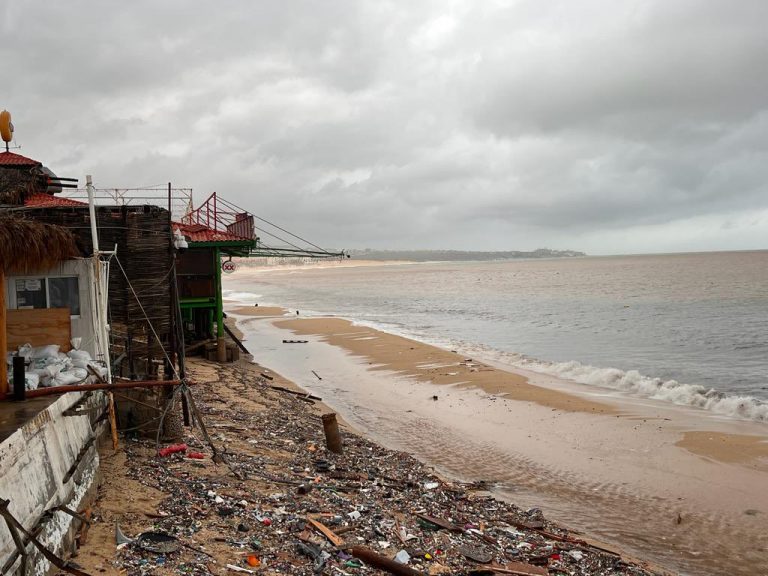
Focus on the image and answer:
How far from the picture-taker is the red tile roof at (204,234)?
23094 millimetres

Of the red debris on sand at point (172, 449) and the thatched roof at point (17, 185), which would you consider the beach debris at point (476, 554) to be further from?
the thatched roof at point (17, 185)

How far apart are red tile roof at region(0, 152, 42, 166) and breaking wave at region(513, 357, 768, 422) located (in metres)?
21.4

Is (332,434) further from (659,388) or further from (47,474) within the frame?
(659,388)

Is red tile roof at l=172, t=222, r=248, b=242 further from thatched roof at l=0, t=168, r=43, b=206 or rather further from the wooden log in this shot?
the wooden log

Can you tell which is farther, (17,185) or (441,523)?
(17,185)

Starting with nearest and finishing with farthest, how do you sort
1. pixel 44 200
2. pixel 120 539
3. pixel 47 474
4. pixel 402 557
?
pixel 47 474 < pixel 120 539 < pixel 402 557 < pixel 44 200

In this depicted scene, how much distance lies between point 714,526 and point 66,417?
10.4 metres

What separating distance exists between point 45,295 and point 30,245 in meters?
1.76

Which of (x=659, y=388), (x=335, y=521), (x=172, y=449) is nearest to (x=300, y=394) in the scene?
(x=172, y=449)

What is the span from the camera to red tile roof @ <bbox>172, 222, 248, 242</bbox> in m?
23.1

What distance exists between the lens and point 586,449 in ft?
45.1

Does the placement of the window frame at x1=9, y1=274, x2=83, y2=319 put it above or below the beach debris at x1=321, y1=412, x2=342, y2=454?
above

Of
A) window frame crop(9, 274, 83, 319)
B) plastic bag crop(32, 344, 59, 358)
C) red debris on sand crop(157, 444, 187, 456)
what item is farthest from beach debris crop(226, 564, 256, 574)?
window frame crop(9, 274, 83, 319)

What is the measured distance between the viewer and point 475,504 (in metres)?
9.98
